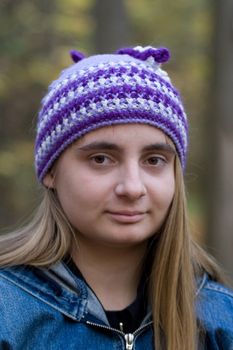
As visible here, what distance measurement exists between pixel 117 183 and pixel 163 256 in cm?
52

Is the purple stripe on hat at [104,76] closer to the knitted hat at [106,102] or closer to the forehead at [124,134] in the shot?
the knitted hat at [106,102]

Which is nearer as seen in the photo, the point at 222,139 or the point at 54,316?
the point at 54,316

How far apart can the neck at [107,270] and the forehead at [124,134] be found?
47 cm

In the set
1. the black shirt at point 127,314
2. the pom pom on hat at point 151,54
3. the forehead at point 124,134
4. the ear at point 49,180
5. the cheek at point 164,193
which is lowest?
the black shirt at point 127,314

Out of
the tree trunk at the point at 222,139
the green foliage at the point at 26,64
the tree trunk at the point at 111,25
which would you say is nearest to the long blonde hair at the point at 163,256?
the tree trunk at the point at 222,139

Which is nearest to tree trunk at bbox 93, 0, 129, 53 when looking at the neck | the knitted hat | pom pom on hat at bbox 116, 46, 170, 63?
pom pom on hat at bbox 116, 46, 170, 63

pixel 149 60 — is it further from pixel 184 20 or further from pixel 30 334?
pixel 184 20

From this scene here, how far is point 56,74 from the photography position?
32.2 feet

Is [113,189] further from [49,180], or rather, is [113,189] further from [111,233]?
[49,180]

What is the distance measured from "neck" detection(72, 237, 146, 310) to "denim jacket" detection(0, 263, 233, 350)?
83 mm

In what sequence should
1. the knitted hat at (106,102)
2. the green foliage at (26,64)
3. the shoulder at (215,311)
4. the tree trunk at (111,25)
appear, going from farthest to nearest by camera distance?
the green foliage at (26,64), the tree trunk at (111,25), the shoulder at (215,311), the knitted hat at (106,102)

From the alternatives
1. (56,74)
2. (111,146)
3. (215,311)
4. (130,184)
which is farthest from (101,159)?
(56,74)

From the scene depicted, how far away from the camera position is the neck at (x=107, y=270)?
3117 mm

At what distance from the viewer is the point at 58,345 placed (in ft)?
9.46
